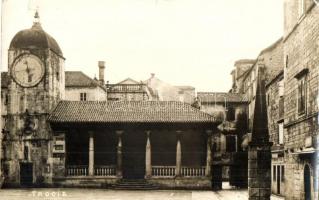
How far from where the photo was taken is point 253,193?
1496cm

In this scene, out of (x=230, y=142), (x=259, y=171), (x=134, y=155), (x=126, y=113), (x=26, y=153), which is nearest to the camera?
(x=259, y=171)

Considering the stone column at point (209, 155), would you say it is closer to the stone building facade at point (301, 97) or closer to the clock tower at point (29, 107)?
the clock tower at point (29, 107)

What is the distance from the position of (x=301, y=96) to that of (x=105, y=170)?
1646cm

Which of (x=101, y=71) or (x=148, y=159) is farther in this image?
(x=101, y=71)

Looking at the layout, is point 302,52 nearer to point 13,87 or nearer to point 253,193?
point 253,193

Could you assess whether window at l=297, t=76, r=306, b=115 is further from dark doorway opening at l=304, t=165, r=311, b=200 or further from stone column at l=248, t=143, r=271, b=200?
stone column at l=248, t=143, r=271, b=200

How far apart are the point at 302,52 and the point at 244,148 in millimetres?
22364

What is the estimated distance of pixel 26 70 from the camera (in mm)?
31422

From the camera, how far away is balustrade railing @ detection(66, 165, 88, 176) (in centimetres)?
3122

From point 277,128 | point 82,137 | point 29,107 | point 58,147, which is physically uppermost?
point 29,107

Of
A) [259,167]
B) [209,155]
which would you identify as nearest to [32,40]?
[209,155]

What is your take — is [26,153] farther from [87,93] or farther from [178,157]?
[87,93]

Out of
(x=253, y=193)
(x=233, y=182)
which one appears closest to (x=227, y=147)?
(x=233, y=182)

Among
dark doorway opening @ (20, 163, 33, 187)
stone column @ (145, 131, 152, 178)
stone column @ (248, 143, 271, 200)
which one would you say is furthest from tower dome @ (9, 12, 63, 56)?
stone column @ (248, 143, 271, 200)
